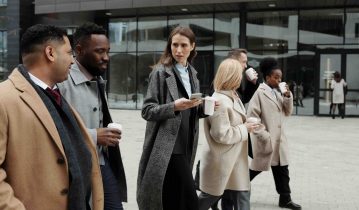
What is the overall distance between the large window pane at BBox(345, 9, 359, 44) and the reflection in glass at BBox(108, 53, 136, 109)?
10.0m

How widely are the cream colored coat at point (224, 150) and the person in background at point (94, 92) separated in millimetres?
1104

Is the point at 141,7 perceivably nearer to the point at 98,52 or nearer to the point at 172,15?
the point at 172,15

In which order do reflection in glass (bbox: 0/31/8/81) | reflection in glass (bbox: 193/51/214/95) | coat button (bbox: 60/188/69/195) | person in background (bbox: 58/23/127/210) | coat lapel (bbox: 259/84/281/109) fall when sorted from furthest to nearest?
reflection in glass (bbox: 0/31/8/81) < reflection in glass (bbox: 193/51/214/95) < coat lapel (bbox: 259/84/281/109) < person in background (bbox: 58/23/127/210) < coat button (bbox: 60/188/69/195)

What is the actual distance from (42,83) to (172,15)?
2121 centimetres

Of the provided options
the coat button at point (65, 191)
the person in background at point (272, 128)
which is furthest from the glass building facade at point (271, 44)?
the coat button at point (65, 191)

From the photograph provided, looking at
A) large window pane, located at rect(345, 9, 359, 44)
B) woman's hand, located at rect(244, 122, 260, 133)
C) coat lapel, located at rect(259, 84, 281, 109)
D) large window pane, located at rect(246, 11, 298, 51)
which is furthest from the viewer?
large window pane, located at rect(246, 11, 298, 51)

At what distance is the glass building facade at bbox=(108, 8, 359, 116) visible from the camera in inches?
787

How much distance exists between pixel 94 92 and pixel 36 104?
1099 mm

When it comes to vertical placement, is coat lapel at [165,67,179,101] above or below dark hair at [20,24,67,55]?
below

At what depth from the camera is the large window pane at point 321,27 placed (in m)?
20.2

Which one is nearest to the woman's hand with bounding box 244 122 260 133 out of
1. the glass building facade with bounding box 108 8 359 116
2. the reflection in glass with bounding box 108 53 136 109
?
the glass building facade with bounding box 108 8 359 116

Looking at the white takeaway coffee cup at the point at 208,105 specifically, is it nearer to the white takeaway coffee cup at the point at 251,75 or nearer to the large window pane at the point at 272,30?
the white takeaway coffee cup at the point at 251,75

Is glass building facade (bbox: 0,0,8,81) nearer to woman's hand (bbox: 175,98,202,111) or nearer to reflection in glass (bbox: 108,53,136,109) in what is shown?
reflection in glass (bbox: 108,53,136,109)

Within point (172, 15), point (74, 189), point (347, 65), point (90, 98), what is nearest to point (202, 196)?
point (90, 98)
